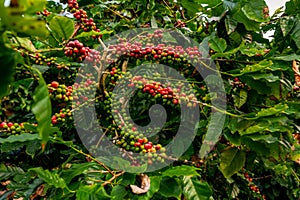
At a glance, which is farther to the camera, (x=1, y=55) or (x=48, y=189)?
(x=48, y=189)

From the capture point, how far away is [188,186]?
3.10 ft

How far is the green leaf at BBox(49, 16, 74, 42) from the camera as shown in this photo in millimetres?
894

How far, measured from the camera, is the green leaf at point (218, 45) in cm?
121

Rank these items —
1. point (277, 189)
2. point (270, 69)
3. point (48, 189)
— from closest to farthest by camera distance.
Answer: point (48, 189) → point (270, 69) → point (277, 189)

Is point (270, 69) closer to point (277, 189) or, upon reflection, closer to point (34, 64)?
Result: point (34, 64)

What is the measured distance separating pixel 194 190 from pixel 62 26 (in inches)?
20.1

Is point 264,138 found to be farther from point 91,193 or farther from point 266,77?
point 91,193

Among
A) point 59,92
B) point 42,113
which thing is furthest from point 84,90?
point 42,113

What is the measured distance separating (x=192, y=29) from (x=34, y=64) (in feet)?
2.18

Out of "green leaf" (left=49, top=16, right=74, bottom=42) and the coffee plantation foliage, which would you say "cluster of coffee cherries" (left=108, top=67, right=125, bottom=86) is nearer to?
the coffee plantation foliage

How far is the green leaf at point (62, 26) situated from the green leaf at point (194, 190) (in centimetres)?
47

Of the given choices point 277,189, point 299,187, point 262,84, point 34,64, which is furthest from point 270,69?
point 277,189

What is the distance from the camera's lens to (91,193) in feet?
2.71

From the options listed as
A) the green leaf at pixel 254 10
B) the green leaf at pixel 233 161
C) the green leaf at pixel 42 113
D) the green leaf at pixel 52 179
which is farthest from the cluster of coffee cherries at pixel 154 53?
the green leaf at pixel 42 113
